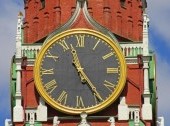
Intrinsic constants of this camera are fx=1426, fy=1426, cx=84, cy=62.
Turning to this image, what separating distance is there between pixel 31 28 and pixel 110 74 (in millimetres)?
4295

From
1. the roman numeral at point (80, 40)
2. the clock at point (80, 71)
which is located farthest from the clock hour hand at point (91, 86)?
the roman numeral at point (80, 40)

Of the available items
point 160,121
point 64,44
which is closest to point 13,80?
point 64,44

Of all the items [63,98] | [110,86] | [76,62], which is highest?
[76,62]

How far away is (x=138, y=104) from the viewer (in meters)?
51.5

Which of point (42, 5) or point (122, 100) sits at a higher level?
point (42, 5)

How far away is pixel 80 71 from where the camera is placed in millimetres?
51500

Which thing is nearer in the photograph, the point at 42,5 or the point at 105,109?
the point at 105,109

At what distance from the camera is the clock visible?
51219 mm

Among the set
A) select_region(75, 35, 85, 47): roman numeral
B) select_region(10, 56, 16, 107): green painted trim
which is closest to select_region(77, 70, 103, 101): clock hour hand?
select_region(75, 35, 85, 47): roman numeral

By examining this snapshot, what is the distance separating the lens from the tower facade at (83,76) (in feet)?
168

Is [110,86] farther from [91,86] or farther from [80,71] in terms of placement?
[80,71]

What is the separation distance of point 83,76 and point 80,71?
0.21 meters

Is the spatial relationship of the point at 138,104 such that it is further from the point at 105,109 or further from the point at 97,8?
the point at 97,8

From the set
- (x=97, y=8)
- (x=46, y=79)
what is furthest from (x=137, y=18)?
(x=46, y=79)
